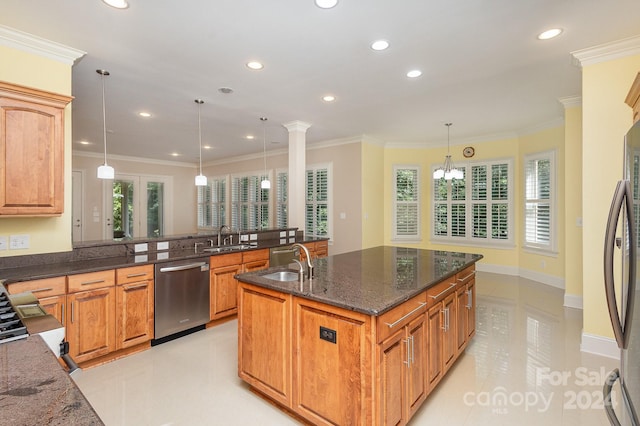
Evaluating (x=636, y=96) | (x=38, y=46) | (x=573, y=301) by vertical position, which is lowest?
(x=573, y=301)

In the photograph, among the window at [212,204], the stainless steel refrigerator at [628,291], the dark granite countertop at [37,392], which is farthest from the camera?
the window at [212,204]

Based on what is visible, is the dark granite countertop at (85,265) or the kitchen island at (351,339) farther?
the dark granite countertop at (85,265)

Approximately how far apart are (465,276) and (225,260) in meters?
2.58

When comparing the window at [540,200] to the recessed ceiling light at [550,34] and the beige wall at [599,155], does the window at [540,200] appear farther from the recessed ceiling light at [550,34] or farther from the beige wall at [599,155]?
the recessed ceiling light at [550,34]

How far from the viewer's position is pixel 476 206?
650 centimetres

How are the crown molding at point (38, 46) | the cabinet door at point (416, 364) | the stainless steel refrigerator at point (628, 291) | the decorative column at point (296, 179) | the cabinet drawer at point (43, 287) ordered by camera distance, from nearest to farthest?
1. the stainless steel refrigerator at point (628, 291)
2. the cabinet door at point (416, 364)
3. the cabinet drawer at point (43, 287)
4. the crown molding at point (38, 46)
5. the decorative column at point (296, 179)

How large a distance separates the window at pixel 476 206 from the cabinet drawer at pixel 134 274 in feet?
19.0

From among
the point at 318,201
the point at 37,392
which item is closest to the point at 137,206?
the point at 318,201

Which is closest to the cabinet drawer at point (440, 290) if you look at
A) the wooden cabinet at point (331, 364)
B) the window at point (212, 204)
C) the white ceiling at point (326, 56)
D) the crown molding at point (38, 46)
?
the wooden cabinet at point (331, 364)

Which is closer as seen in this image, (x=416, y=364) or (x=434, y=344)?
(x=416, y=364)

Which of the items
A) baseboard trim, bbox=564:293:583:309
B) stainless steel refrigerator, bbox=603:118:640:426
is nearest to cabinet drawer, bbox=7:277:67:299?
stainless steel refrigerator, bbox=603:118:640:426

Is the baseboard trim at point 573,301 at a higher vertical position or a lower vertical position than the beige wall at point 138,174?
lower

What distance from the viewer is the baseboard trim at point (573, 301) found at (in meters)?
4.21

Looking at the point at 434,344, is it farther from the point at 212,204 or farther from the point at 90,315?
the point at 212,204
